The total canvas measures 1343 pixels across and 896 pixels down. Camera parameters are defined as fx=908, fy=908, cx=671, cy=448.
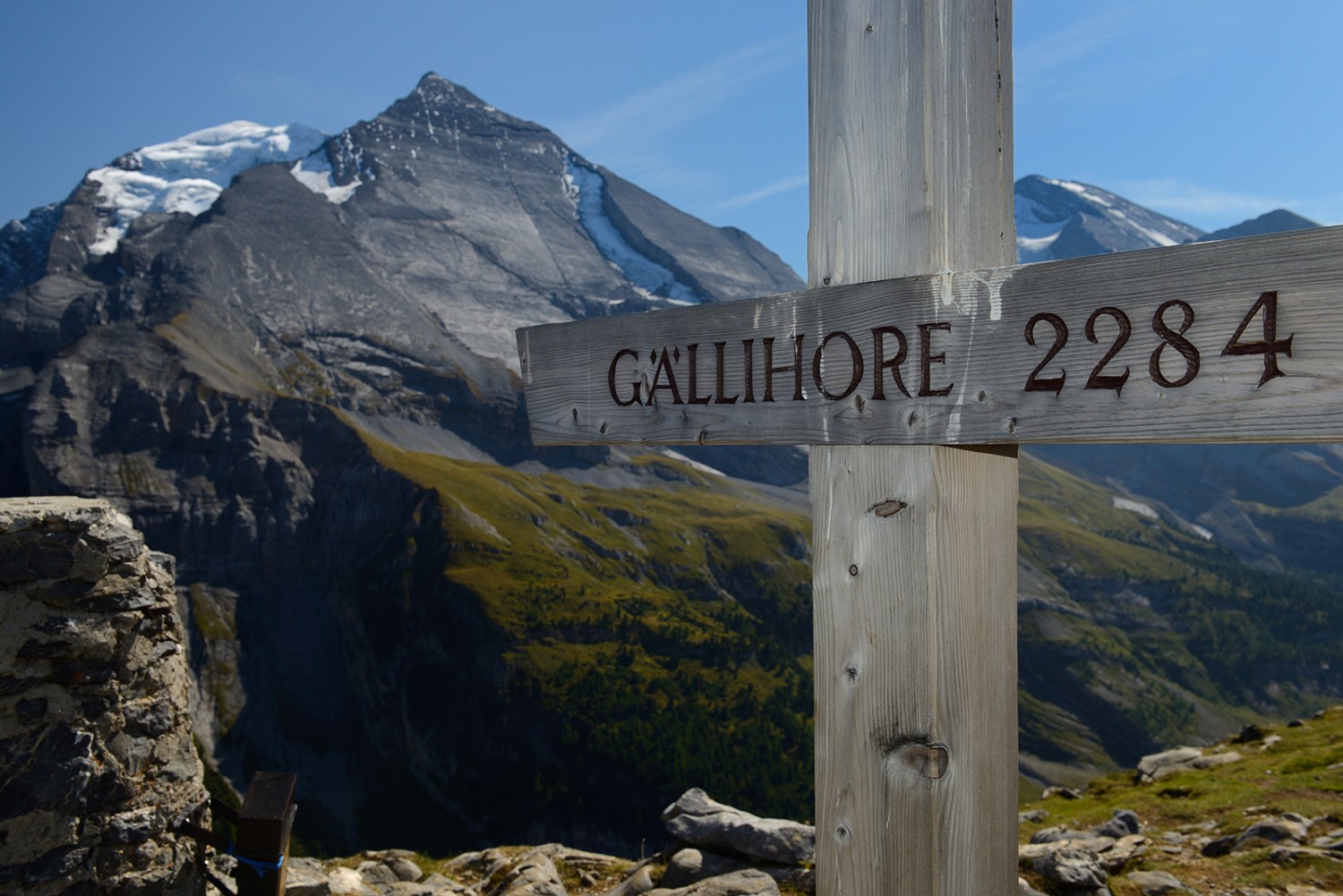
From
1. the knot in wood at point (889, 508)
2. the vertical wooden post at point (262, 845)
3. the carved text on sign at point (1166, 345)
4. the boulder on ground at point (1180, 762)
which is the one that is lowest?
the boulder on ground at point (1180, 762)

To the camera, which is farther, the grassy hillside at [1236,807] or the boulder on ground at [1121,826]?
the boulder on ground at [1121,826]

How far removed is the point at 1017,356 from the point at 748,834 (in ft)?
25.7

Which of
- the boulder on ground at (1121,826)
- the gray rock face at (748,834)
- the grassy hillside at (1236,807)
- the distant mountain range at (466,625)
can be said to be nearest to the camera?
the grassy hillside at (1236,807)

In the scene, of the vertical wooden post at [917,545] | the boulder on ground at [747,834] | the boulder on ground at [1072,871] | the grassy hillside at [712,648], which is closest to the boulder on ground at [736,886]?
the boulder on ground at [747,834]

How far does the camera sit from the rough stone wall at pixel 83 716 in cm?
545

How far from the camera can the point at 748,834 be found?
912cm

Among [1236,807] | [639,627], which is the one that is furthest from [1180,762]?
[639,627]

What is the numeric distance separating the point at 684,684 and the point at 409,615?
4291cm

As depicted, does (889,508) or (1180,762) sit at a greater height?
(889,508)

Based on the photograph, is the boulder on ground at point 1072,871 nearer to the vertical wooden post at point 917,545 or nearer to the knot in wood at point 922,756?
the vertical wooden post at point 917,545

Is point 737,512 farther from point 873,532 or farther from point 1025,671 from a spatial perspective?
point 873,532

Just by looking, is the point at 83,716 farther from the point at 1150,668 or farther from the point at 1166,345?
the point at 1150,668

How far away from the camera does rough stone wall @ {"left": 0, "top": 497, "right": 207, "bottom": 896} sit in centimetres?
545

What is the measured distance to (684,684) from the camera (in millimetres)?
128125
